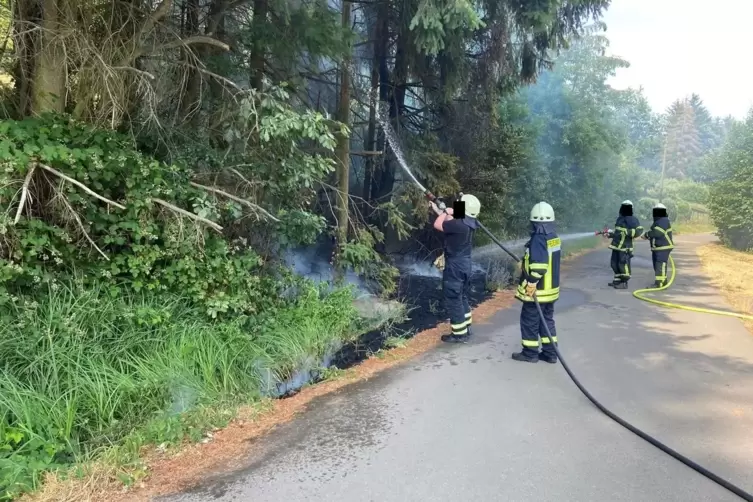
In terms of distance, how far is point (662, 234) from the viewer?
9.84 metres

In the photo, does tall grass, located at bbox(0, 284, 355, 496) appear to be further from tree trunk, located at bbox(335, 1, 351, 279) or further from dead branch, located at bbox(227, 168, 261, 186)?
tree trunk, located at bbox(335, 1, 351, 279)

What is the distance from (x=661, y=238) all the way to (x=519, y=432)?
772cm

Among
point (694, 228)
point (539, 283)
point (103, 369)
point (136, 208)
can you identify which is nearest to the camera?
point (103, 369)

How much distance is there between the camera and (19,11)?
4.73 metres

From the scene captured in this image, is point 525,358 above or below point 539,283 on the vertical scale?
below

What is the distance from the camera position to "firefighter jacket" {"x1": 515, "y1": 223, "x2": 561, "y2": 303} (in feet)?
17.9

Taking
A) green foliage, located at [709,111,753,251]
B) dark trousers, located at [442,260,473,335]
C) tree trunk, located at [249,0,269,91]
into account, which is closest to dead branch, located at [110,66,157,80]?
tree trunk, located at [249,0,269,91]

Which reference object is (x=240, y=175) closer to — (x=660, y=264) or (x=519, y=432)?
(x=519, y=432)

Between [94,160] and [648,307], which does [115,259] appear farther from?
[648,307]

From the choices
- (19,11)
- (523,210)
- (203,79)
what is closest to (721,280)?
(523,210)

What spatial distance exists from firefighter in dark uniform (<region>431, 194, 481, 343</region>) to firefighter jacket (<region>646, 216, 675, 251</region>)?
5.51 metres

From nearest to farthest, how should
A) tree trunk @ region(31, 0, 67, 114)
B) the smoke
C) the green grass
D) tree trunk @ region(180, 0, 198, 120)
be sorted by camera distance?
tree trunk @ region(31, 0, 67, 114) → tree trunk @ region(180, 0, 198, 120) → the smoke → the green grass

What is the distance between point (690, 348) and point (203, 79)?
22.3 feet

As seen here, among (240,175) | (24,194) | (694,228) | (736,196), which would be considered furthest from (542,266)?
(694,228)
